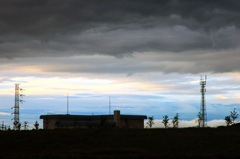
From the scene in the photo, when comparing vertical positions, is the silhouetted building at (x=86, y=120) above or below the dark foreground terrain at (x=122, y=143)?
above

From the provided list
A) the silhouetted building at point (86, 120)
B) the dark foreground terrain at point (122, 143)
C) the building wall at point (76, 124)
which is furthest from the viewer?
the silhouetted building at point (86, 120)

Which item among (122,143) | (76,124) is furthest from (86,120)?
(122,143)

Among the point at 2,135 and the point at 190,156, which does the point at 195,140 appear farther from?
the point at 2,135

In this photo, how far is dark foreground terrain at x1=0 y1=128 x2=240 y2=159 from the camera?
40812mm

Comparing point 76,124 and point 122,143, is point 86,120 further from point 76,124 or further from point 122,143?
point 122,143

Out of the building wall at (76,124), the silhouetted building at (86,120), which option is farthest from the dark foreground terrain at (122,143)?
the silhouetted building at (86,120)

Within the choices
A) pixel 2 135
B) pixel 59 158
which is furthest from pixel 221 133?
pixel 2 135

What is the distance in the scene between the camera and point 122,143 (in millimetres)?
50406

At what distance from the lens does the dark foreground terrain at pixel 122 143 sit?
134 ft

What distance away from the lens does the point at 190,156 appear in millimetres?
38812

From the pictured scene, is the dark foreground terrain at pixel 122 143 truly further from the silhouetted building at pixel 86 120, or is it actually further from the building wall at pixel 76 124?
the silhouetted building at pixel 86 120

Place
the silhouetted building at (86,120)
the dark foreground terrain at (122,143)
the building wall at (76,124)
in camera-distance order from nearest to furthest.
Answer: the dark foreground terrain at (122,143)
the building wall at (76,124)
the silhouetted building at (86,120)

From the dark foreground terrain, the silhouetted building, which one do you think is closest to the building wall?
the silhouetted building

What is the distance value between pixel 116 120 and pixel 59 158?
73596 millimetres
